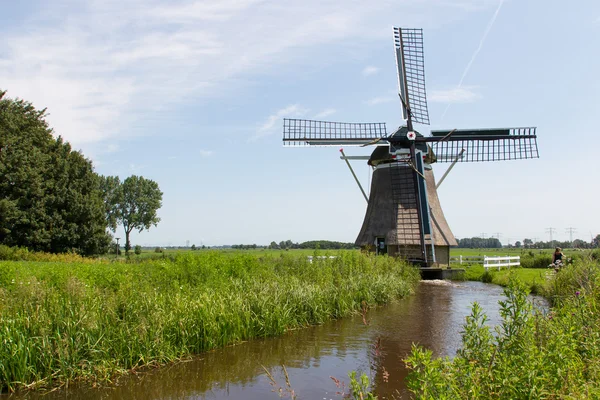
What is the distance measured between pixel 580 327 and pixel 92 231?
30.3 m

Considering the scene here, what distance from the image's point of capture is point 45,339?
22.2ft

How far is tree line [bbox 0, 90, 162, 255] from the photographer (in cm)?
2734

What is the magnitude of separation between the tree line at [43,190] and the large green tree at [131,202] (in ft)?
123

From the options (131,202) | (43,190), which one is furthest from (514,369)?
(131,202)

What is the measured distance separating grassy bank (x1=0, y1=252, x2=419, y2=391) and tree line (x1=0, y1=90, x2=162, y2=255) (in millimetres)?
17801

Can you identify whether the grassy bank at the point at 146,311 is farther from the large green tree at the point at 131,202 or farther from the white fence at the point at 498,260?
the large green tree at the point at 131,202

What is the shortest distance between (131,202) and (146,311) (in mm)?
66658

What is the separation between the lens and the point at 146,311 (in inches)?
A: 318

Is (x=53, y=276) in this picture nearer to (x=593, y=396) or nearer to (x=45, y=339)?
(x=45, y=339)

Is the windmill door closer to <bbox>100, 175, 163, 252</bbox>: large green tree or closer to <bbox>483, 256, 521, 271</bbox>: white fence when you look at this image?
<bbox>483, 256, 521, 271</bbox>: white fence

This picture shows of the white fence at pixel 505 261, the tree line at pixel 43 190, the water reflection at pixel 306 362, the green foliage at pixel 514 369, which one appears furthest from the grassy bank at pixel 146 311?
the tree line at pixel 43 190

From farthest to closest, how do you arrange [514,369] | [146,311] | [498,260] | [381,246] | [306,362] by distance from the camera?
1. [498,260]
2. [381,246]
3. [306,362]
4. [146,311]
5. [514,369]

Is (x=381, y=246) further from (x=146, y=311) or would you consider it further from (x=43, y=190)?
(x=43, y=190)

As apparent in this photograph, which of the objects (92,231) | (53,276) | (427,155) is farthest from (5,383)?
(92,231)
